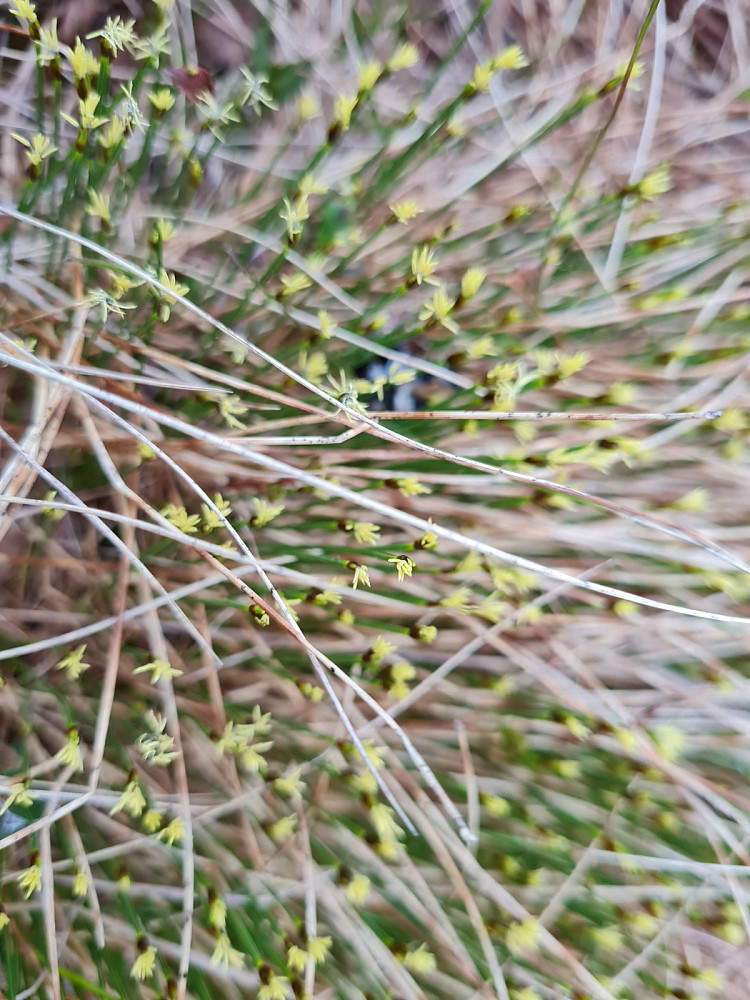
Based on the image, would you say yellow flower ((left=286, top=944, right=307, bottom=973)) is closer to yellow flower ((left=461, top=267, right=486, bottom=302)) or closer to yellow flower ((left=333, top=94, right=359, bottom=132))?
yellow flower ((left=461, top=267, right=486, bottom=302))

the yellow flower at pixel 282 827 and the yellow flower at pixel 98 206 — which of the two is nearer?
the yellow flower at pixel 98 206

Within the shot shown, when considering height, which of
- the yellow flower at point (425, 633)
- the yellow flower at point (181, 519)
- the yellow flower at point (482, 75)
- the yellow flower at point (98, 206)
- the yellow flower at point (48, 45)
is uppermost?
the yellow flower at point (482, 75)

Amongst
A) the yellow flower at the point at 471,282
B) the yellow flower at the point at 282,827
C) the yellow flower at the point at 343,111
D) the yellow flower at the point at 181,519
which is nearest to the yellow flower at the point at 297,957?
the yellow flower at the point at 282,827

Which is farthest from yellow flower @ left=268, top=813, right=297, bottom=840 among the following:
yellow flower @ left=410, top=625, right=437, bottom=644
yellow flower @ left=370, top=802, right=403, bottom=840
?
yellow flower @ left=410, top=625, right=437, bottom=644

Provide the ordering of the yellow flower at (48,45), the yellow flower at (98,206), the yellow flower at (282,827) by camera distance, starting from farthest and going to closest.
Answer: the yellow flower at (282,827) < the yellow flower at (98,206) < the yellow flower at (48,45)

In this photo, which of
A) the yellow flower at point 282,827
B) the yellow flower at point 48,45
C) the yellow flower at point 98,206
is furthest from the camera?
the yellow flower at point 282,827

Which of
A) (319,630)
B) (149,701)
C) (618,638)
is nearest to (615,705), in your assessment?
(618,638)

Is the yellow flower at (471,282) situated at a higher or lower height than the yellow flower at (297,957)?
higher

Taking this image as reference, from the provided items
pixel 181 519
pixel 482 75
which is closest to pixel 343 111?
pixel 482 75

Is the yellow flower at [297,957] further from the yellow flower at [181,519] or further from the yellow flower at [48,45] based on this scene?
the yellow flower at [48,45]
